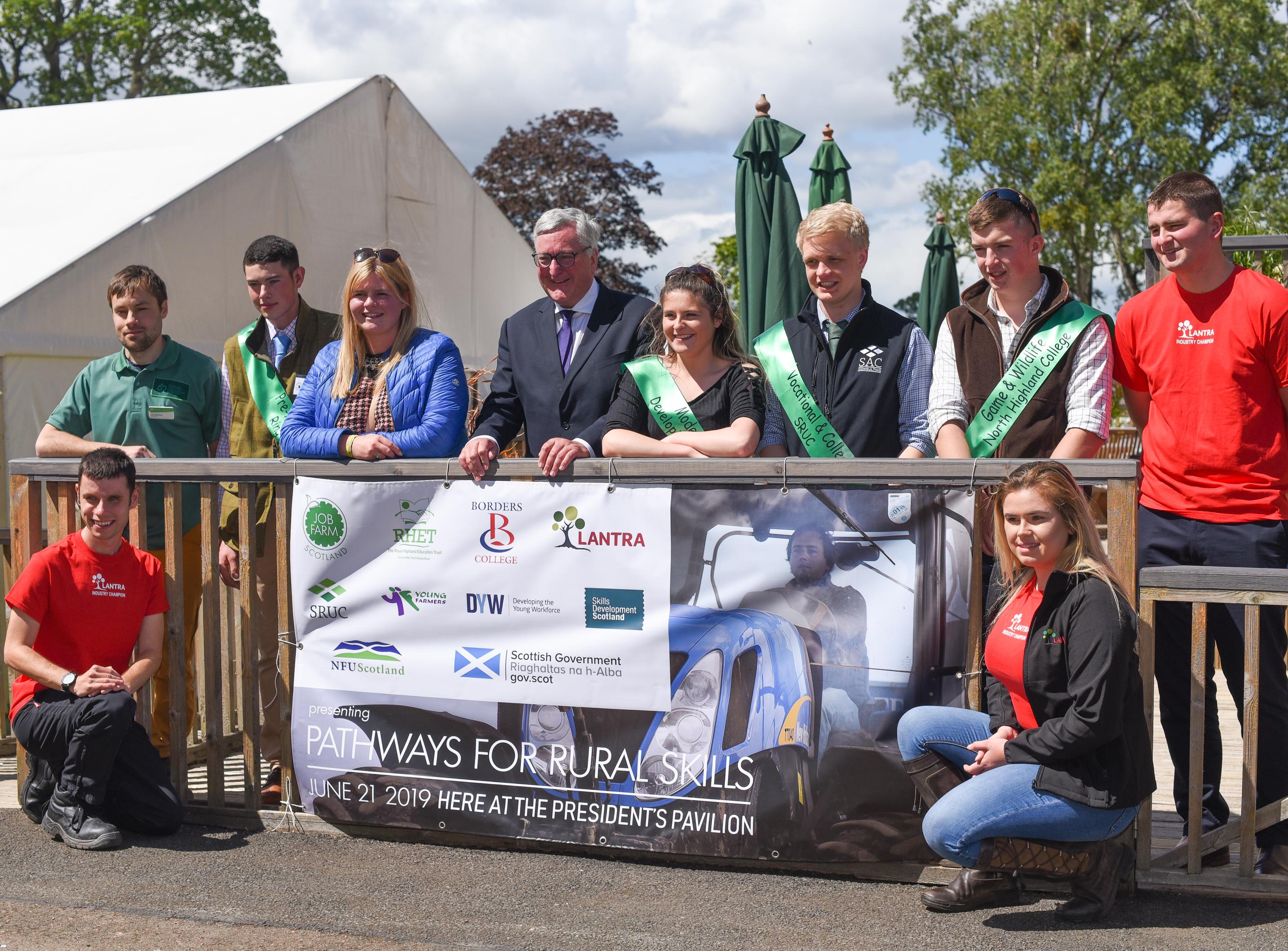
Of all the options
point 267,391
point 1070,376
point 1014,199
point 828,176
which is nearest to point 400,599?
point 267,391

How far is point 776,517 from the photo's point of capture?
383cm

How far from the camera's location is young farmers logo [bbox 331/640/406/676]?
4277mm

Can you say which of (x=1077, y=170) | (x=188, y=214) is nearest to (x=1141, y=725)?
(x=188, y=214)

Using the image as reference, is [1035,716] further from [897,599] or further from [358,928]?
[358,928]

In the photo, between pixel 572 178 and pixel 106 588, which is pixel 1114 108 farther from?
pixel 106 588

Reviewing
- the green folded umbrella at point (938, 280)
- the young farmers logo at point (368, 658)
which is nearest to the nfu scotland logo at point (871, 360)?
the young farmers logo at point (368, 658)

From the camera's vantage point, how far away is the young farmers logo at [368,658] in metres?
4.28

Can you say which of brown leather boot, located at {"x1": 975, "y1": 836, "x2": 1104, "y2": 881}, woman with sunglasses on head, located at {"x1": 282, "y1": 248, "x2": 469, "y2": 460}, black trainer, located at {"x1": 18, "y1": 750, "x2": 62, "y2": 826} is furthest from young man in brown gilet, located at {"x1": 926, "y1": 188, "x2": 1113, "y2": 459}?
black trainer, located at {"x1": 18, "y1": 750, "x2": 62, "y2": 826}

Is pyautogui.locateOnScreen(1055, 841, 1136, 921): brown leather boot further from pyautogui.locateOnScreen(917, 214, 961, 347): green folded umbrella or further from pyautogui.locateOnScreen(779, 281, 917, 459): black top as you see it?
pyautogui.locateOnScreen(917, 214, 961, 347): green folded umbrella

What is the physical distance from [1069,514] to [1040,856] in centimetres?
95

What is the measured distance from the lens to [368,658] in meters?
4.31

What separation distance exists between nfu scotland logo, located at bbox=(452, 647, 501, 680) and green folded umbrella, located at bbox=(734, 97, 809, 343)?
351 centimetres

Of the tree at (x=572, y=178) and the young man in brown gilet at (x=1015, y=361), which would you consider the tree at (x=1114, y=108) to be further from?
the young man in brown gilet at (x=1015, y=361)

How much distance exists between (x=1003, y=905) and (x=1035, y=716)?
1.94ft
